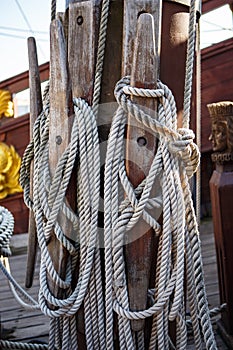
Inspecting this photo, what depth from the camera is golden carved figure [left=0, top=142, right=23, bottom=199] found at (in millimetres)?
3395

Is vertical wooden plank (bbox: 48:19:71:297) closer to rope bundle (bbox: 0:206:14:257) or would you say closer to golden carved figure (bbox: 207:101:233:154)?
rope bundle (bbox: 0:206:14:257)

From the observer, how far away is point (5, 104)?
332cm

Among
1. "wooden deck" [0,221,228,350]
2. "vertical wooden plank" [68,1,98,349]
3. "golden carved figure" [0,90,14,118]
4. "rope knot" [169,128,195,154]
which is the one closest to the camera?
"rope knot" [169,128,195,154]

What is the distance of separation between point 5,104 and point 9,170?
1.51 feet

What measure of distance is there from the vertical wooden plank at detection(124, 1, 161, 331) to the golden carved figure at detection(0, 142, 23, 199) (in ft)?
8.04

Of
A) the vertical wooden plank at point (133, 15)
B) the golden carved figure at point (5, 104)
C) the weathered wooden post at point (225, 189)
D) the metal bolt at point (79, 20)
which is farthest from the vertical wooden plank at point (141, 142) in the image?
the golden carved figure at point (5, 104)

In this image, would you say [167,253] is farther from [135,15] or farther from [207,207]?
[207,207]

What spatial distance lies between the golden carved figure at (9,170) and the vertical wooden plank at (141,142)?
2.45 metres

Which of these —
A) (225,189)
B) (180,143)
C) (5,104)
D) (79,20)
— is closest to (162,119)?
(180,143)

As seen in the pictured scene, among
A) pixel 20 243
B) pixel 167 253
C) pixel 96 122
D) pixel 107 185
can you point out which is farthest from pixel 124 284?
pixel 20 243

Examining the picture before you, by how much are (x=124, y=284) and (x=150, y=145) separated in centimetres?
31

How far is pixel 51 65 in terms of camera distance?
44.1 inches

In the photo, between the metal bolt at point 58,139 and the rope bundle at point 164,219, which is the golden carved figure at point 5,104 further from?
the rope bundle at point 164,219

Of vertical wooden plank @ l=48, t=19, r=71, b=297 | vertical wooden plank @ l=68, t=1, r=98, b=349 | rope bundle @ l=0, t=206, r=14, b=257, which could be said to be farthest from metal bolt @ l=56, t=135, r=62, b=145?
rope bundle @ l=0, t=206, r=14, b=257
